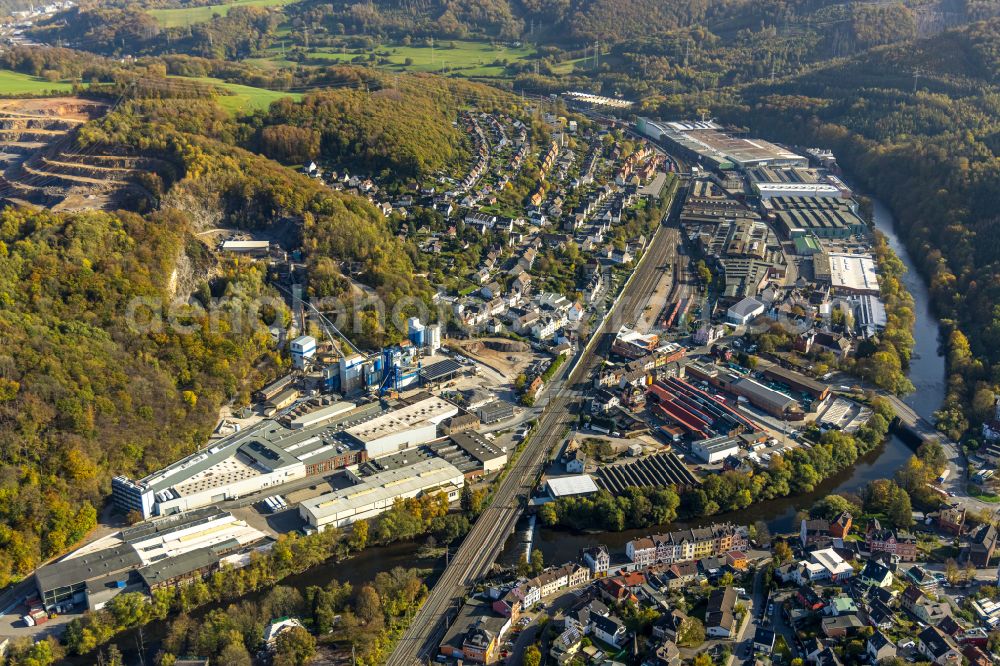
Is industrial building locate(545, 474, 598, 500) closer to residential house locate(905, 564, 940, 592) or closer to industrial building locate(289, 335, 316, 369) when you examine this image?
residential house locate(905, 564, 940, 592)

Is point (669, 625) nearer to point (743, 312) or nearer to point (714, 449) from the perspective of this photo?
point (714, 449)

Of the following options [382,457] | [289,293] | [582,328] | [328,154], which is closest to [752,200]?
[582,328]

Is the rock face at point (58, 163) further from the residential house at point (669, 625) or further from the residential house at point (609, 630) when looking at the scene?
the residential house at point (669, 625)

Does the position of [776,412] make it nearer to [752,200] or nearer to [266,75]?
[752,200]

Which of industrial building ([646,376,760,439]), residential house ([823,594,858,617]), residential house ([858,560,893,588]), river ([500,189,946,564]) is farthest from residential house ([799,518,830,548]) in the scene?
industrial building ([646,376,760,439])

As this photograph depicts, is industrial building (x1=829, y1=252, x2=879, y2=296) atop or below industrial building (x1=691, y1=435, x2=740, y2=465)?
atop
